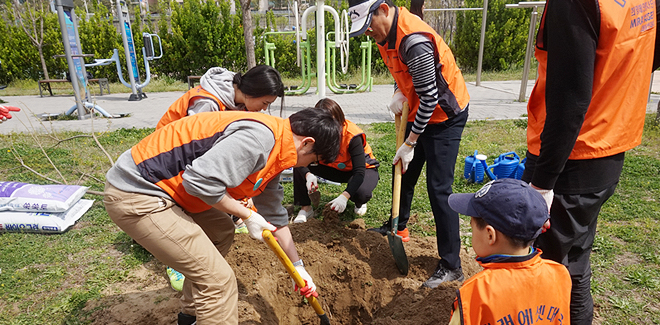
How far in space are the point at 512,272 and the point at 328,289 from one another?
5.65 ft

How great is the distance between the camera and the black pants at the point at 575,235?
152cm

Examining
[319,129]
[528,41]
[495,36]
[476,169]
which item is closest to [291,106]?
[528,41]

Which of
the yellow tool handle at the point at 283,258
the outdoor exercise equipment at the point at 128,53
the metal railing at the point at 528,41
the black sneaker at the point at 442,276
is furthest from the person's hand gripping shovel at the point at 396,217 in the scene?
the outdoor exercise equipment at the point at 128,53

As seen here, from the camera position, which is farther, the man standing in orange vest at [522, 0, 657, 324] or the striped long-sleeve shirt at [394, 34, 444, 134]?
the striped long-sleeve shirt at [394, 34, 444, 134]

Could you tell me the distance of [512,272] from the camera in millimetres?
1335

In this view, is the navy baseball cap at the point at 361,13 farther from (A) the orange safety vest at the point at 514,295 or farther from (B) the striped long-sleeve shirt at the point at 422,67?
(A) the orange safety vest at the point at 514,295

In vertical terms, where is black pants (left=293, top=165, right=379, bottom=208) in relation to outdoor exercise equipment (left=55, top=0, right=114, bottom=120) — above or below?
below

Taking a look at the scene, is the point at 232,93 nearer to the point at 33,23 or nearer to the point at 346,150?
the point at 346,150

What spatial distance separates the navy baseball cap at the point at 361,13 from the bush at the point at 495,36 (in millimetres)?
12754

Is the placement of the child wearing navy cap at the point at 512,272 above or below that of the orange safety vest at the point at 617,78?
below

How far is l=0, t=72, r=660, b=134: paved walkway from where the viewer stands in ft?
25.3

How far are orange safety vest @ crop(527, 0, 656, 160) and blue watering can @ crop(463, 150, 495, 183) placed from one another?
2.68 meters

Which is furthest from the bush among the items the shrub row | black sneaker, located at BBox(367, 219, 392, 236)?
black sneaker, located at BBox(367, 219, 392, 236)

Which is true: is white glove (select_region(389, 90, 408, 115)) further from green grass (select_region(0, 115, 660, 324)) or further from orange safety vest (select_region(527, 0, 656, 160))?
orange safety vest (select_region(527, 0, 656, 160))
